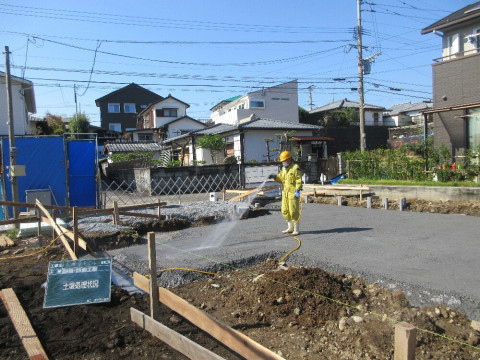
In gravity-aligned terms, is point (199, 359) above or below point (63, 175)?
below

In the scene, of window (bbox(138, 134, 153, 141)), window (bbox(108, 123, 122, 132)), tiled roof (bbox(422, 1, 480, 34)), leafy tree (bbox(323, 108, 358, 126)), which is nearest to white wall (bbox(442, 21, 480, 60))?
tiled roof (bbox(422, 1, 480, 34))

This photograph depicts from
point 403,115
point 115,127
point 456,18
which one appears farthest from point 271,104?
point 456,18

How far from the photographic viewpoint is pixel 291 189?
26.4 feet

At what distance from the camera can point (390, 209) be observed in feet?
40.4

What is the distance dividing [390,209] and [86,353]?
10.9 metres

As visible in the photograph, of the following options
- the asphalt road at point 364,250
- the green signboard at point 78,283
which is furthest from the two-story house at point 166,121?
the green signboard at point 78,283

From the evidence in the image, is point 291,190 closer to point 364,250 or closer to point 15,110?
point 364,250

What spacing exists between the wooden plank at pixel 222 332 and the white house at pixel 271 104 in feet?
108

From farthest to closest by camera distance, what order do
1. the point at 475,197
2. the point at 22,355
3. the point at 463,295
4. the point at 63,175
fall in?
the point at 63,175 → the point at 475,197 → the point at 463,295 → the point at 22,355

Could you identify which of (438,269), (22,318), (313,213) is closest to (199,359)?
(22,318)

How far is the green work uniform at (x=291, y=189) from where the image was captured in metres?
7.96

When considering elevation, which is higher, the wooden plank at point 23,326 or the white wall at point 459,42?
the white wall at point 459,42

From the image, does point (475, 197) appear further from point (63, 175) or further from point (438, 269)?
point (63, 175)

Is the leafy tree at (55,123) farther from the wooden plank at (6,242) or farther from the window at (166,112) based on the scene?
the wooden plank at (6,242)
